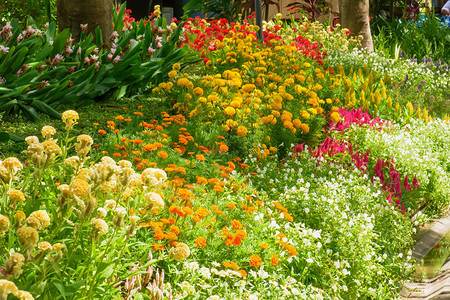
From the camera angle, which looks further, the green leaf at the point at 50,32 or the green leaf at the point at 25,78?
the green leaf at the point at 50,32

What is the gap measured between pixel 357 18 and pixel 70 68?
6619mm

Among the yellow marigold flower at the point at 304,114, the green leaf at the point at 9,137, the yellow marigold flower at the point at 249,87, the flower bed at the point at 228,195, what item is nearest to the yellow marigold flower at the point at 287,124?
the flower bed at the point at 228,195

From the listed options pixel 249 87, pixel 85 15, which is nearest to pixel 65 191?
pixel 249 87

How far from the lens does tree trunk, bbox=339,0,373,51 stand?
11.0 metres

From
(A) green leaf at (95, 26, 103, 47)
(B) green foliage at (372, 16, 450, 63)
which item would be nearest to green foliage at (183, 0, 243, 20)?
(B) green foliage at (372, 16, 450, 63)

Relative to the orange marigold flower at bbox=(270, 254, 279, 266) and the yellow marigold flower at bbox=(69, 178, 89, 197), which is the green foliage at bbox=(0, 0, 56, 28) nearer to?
the orange marigold flower at bbox=(270, 254, 279, 266)

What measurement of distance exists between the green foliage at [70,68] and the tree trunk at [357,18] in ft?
16.0

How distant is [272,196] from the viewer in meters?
4.80

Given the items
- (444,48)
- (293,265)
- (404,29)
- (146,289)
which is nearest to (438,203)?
(293,265)

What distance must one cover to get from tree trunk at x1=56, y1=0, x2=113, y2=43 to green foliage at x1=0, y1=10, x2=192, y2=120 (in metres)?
0.19

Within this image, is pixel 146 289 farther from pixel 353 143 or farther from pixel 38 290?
pixel 353 143

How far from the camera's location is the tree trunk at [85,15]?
6941 millimetres

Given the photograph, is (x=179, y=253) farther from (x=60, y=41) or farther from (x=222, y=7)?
(x=222, y=7)

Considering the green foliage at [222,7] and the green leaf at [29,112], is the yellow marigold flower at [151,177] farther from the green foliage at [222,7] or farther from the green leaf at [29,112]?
the green foliage at [222,7]
